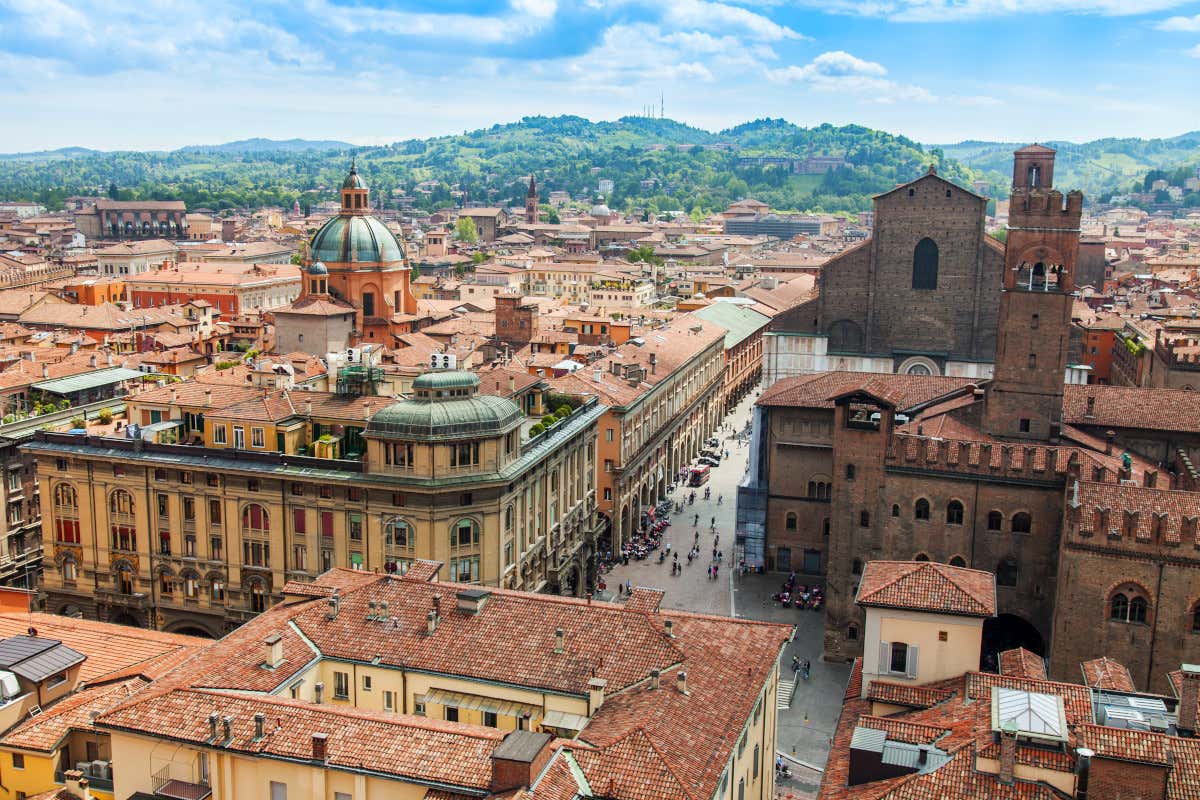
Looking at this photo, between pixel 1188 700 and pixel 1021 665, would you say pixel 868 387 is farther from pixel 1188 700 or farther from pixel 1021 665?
pixel 1188 700

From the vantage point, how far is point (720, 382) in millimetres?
107312

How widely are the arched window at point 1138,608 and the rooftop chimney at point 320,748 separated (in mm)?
31266

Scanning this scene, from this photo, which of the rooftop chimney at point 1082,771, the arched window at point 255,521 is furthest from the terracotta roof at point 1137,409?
the arched window at point 255,521

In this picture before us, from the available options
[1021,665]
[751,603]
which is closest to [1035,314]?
[751,603]

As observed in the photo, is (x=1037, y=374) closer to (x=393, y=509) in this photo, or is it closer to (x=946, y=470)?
(x=946, y=470)

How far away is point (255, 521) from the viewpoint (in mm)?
53500

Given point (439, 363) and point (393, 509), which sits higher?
point (439, 363)

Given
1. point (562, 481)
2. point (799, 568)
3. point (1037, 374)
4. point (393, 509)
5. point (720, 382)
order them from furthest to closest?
point (720, 382), point (799, 568), point (562, 481), point (1037, 374), point (393, 509)

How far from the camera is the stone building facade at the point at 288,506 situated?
50.5 m

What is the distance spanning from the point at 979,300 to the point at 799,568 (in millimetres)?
23283

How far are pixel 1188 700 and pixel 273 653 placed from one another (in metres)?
24.8

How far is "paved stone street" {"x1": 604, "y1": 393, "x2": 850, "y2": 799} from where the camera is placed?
45.6 m

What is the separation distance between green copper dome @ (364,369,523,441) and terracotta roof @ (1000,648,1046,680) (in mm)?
23137

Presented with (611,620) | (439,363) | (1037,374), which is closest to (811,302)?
(1037,374)
